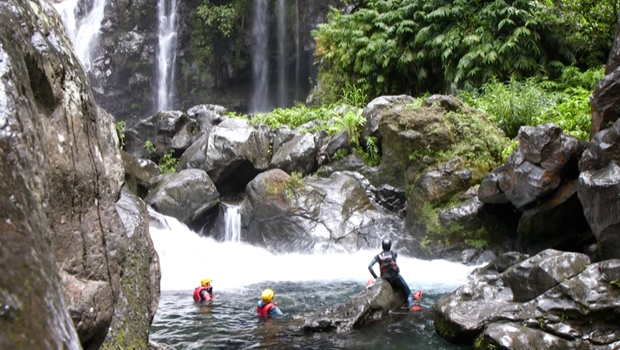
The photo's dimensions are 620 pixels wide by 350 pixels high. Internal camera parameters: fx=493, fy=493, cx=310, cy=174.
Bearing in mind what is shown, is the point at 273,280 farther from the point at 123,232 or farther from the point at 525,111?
the point at 525,111

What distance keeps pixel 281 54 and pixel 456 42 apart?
10422 millimetres

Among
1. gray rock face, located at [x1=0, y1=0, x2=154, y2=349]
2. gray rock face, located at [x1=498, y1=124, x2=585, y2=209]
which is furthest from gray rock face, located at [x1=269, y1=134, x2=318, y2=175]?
gray rock face, located at [x1=0, y1=0, x2=154, y2=349]

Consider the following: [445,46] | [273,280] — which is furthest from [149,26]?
[273,280]

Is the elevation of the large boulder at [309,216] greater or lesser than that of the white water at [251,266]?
greater

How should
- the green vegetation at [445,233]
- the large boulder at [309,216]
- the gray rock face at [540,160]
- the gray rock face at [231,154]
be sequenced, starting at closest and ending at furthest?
the gray rock face at [540,160] → the green vegetation at [445,233] → the large boulder at [309,216] → the gray rock face at [231,154]

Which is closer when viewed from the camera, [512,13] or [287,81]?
[512,13]

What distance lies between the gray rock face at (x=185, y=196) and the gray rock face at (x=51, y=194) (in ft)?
27.1

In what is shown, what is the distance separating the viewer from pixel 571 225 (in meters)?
8.21

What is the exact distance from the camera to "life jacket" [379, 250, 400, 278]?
727cm

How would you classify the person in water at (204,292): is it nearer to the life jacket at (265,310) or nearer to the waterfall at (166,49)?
the life jacket at (265,310)

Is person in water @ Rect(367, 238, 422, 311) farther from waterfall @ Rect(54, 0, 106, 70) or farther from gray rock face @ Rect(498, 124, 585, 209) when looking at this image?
waterfall @ Rect(54, 0, 106, 70)

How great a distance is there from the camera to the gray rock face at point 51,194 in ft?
4.36

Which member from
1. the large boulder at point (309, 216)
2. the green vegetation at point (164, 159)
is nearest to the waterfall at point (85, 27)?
the green vegetation at point (164, 159)

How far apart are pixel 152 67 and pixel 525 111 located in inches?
728
